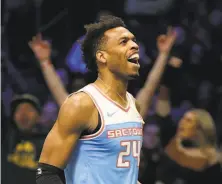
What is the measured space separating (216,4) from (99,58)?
13.6ft

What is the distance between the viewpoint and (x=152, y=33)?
242 inches

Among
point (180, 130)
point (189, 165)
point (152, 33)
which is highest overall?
point (152, 33)

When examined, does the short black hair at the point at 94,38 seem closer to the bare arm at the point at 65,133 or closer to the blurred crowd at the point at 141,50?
the bare arm at the point at 65,133

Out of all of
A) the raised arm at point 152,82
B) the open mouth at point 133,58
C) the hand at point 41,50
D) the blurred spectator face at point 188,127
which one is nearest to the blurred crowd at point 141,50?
the blurred spectator face at point 188,127

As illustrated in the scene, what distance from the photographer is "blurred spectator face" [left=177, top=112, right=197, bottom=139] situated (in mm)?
4875

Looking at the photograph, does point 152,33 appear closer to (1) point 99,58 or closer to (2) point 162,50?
(2) point 162,50

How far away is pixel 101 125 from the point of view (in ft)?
8.50

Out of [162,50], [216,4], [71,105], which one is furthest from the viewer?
[216,4]

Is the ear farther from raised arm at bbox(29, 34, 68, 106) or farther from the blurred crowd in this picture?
the blurred crowd

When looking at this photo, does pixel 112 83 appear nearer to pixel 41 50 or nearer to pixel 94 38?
pixel 94 38

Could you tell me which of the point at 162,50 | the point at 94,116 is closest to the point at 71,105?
the point at 94,116

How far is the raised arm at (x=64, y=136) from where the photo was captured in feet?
8.21

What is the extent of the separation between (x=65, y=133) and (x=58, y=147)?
0.07m

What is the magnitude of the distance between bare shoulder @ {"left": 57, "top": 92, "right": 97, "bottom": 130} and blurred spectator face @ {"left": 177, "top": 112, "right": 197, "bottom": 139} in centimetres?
242
